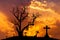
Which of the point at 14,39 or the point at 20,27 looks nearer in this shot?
the point at 14,39

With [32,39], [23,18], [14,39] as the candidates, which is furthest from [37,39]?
[23,18]

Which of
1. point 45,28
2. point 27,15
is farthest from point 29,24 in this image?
point 45,28

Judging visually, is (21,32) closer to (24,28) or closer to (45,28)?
(24,28)

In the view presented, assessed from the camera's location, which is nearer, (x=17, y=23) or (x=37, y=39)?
(x=37, y=39)

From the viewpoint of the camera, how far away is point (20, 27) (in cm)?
5859

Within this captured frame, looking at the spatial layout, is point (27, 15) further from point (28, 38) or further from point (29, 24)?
point (28, 38)

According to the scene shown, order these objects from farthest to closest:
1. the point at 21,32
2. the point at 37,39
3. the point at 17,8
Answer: the point at 17,8 → the point at 21,32 → the point at 37,39

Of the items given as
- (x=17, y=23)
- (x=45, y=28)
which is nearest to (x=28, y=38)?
(x=45, y=28)

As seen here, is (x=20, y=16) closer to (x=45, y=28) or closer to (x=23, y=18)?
(x=23, y=18)

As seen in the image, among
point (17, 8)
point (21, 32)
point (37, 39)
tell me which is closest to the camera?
point (37, 39)

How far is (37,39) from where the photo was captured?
52031mm

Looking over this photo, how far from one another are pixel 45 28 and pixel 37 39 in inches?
151

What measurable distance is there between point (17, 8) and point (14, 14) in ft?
4.78

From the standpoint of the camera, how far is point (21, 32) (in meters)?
57.4
